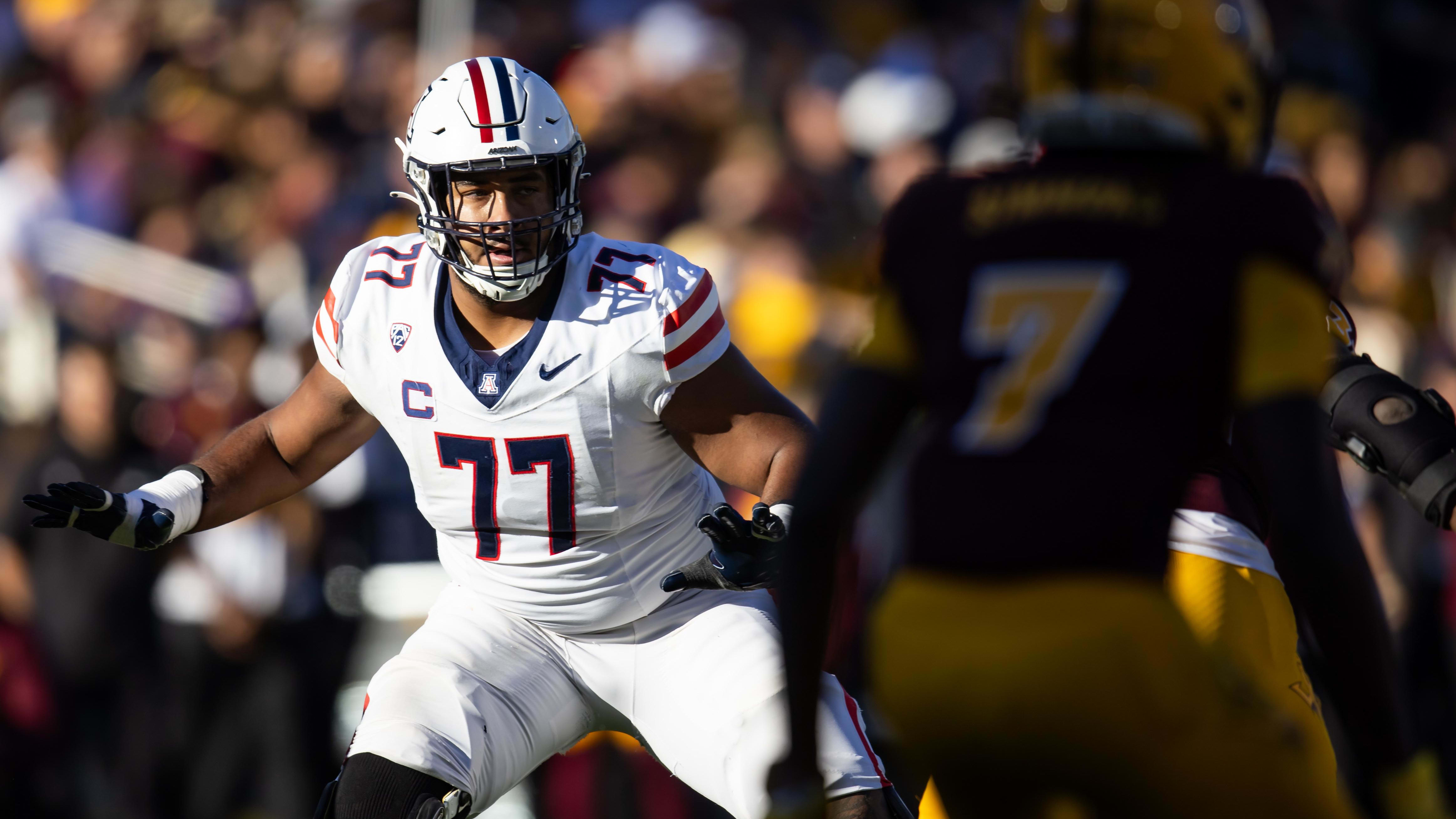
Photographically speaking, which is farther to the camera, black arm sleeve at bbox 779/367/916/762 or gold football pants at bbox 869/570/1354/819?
black arm sleeve at bbox 779/367/916/762

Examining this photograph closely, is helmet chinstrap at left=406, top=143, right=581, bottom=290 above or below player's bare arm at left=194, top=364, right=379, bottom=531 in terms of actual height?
above

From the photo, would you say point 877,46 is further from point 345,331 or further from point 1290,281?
point 1290,281

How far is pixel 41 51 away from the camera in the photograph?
9680 mm

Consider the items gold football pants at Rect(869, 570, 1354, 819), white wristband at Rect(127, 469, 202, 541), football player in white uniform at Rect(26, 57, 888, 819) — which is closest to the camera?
gold football pants at Rect(869, 570, 1354, 819)

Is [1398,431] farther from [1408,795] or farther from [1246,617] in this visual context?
[1408,795]

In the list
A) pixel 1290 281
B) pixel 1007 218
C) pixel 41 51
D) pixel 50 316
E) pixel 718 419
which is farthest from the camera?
pixel 41 51

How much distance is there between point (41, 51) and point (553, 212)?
7174 millimetres

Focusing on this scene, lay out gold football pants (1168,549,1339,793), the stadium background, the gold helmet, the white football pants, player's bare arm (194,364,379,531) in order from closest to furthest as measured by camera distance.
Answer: the gold helmet → gold football pants (1168,549,1339,793) → the white football pants → player's bare arm (194,364,379,531) → the stadium background

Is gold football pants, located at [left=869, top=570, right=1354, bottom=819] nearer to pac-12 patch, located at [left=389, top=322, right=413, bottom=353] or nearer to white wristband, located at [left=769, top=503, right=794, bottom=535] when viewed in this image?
white wristband, located at [left=769, top=503, right=794, bottom=535]

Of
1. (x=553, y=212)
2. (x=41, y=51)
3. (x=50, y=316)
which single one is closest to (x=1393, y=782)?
(x=553, y=212)

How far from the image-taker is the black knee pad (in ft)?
11.2

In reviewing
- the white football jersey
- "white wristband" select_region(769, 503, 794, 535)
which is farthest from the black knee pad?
"white wristband" select_region(769, 503, 794, 535)

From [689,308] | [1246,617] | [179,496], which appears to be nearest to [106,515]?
[179,496]

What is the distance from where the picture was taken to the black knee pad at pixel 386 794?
3406 millimetres
